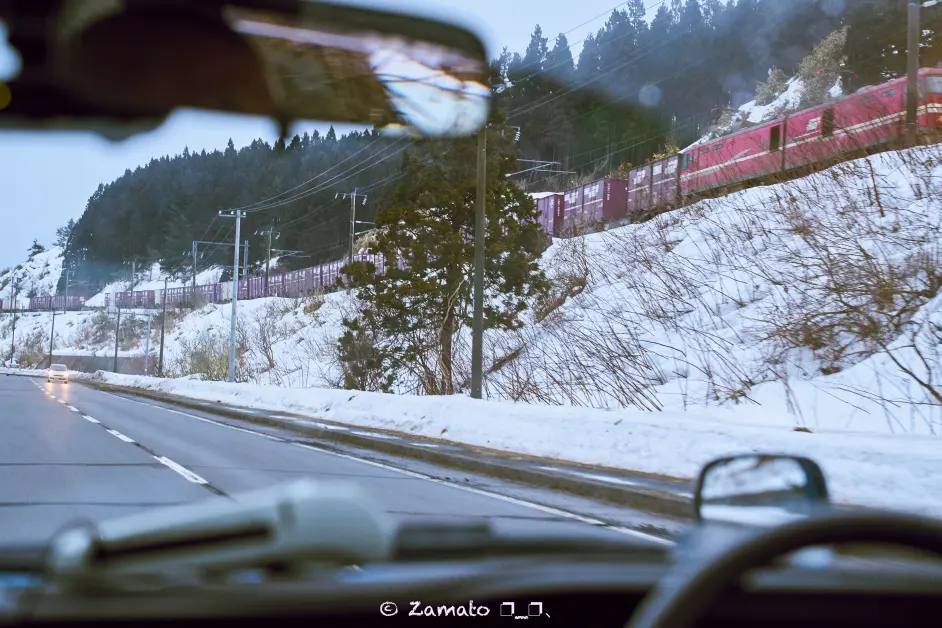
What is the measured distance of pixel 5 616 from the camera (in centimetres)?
175

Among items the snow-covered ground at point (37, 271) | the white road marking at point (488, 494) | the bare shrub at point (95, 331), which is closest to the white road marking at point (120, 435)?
the white road marking at point (488, 494)

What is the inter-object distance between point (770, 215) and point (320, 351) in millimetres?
20263

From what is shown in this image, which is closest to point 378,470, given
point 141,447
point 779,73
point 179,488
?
point 179,488

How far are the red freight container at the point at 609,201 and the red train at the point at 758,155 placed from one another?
2 centimetres

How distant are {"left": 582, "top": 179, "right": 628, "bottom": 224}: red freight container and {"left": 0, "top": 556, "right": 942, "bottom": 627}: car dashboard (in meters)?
35.8

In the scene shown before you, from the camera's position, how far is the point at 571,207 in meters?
41.7

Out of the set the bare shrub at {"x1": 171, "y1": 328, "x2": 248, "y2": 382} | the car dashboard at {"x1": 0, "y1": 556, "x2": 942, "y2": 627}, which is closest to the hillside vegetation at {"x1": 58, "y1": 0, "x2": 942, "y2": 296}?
the car dashboard at {"x1": 0, "y1": 556, "x2": 942, "y2": 627}

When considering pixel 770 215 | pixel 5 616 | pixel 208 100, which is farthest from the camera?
pixel 770 215

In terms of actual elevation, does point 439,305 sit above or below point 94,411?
above

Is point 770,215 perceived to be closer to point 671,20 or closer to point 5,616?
point 5,616

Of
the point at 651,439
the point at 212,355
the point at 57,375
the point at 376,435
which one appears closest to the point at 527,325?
the point at 376,435

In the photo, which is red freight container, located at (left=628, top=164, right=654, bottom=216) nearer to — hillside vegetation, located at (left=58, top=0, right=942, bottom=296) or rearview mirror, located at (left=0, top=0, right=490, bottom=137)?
hillside vegetation, located at (left=58, top=0, right=942, bottom=296)

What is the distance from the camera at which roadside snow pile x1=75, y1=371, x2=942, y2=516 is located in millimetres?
7156

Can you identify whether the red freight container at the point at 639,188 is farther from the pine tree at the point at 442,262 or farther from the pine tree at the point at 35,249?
the pine tree at the point at 35,249
